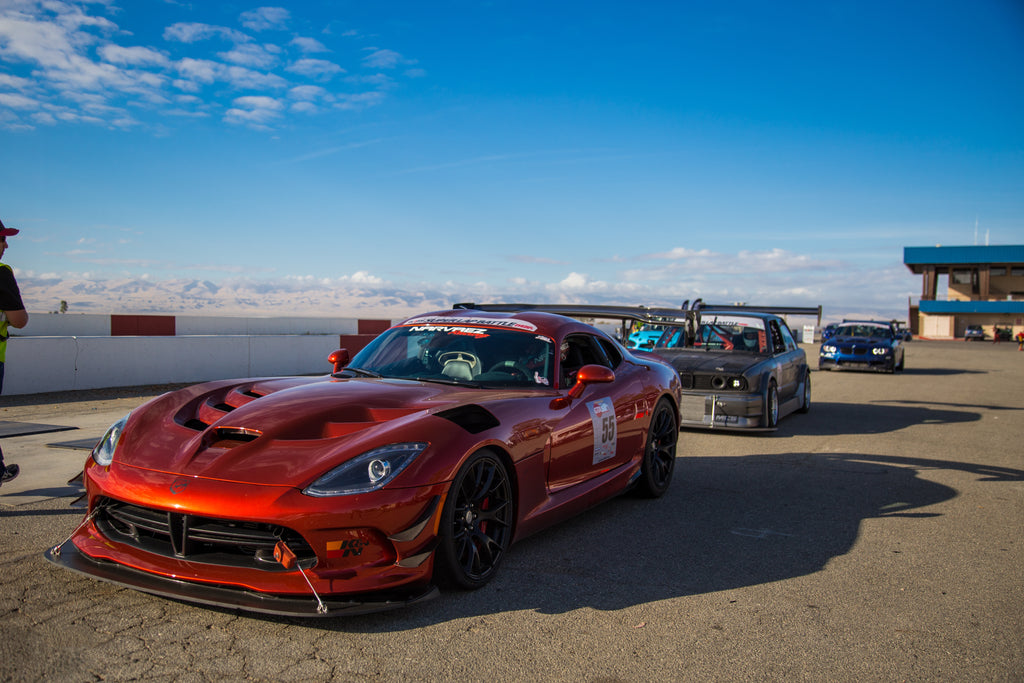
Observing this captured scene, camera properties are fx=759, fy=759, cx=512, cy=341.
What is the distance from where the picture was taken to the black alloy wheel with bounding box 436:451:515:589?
3.45 meters

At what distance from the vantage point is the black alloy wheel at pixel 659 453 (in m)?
5.69

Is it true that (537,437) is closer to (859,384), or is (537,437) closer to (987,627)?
(987,627)

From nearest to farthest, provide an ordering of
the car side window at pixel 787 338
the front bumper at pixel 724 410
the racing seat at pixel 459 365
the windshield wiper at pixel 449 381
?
the windshield wiper at pixel 449 381, the racing seat at pixel 459 365, the front bumper at pixel 724 410, the car side window at pixel 787 338

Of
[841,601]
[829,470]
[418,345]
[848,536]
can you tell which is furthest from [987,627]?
[829,470]

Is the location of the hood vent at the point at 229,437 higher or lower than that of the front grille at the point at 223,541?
higher

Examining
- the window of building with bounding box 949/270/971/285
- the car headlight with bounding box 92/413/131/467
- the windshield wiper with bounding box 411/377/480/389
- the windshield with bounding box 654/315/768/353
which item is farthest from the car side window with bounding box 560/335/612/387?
the window of building with bounding box 949/270/971/285

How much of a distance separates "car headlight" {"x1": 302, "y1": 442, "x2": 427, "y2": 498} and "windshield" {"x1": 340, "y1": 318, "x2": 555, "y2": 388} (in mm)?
1203

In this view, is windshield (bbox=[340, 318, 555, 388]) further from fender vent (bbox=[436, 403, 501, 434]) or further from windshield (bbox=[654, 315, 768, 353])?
windshield (bbox=[654, 315, 768, 353])

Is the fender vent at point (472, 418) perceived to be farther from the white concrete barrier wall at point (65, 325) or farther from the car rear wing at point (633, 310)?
the white concrete barrier wall at point (65, 325)

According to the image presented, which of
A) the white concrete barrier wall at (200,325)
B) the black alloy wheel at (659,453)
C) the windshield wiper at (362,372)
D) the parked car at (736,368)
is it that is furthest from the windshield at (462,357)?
the white concrete barrier wall at (200,325)

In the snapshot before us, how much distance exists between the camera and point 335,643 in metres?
3.02

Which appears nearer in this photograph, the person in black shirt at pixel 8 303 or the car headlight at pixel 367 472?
the car headlight at pixel 367 472

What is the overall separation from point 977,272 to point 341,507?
89085 mm

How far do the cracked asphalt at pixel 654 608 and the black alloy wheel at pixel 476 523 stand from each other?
0.39ft
